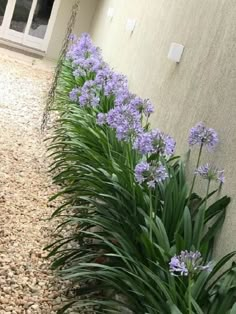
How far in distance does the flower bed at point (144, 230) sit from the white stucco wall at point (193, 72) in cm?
9

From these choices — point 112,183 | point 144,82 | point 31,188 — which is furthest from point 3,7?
point 112,183

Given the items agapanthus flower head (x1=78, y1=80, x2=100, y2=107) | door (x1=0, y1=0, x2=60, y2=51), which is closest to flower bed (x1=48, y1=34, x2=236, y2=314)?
agapanthus flower head (x1=78, y1=80, x2=100, y2=107)

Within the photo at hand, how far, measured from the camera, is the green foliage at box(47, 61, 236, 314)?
1.69m

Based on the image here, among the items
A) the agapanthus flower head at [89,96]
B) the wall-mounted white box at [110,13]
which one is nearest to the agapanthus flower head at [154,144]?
the agapanthus flower head at [89,96]

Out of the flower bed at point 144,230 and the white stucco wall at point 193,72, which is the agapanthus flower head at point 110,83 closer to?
the white stucco wall at point 193,72

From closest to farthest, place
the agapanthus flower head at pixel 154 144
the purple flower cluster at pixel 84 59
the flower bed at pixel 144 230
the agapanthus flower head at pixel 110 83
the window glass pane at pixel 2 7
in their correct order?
the flower bed at pixel 144 230
the agapanthus flower head at pixel 154 144
the agapanthus flower head at pixel 110 83
the purple flower cluster at pixel 84 59
the window glass pane at pixel 2 7

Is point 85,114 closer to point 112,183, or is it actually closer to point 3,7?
point 112,183

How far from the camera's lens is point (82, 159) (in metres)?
3.17

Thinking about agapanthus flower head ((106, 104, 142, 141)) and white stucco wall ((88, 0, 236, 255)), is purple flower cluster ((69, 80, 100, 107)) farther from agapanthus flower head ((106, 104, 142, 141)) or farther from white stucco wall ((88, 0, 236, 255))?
agapanthus flower head ((106, 104, 142, 141))

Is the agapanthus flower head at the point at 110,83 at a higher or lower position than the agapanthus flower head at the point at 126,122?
higher

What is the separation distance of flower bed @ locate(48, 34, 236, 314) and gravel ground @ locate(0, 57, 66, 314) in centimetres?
14

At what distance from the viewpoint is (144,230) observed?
197 cm

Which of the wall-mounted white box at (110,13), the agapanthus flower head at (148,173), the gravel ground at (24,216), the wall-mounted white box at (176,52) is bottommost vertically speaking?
the gravel ground at (24,216)

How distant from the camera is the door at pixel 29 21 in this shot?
485 inches
